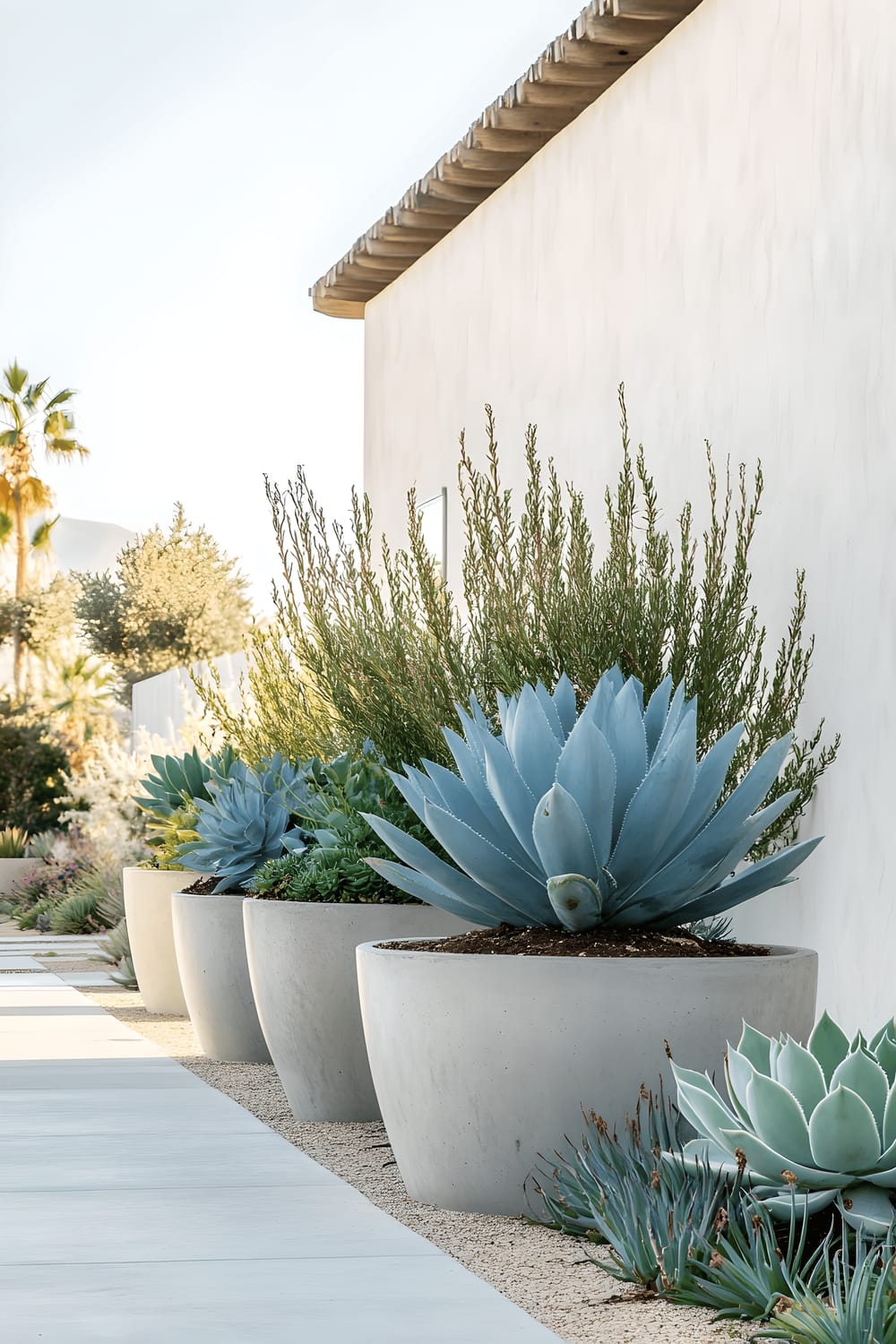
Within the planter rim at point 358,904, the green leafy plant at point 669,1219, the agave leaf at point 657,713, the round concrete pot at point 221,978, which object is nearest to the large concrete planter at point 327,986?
the planter rim at point 358,904

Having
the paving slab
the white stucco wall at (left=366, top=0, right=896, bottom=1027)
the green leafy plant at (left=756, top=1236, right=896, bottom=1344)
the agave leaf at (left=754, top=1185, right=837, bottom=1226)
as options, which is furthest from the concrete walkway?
the white stucco wall at (left=366, top=0, right=896, bottom=1027)

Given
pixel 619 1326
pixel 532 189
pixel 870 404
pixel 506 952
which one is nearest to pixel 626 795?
pixel 506 952

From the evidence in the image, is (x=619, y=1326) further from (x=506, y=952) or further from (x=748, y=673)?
(x=748, y=673)

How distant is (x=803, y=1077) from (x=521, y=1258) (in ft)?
3.13

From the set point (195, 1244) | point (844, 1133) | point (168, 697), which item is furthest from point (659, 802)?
point (168, 697)

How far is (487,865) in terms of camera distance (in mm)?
5715

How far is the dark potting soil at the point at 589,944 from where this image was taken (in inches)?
219

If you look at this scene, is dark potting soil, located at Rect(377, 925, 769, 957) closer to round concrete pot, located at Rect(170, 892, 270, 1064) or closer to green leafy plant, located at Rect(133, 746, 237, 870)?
round concrete pot, located at Rect(170, 892, 270, 1064)

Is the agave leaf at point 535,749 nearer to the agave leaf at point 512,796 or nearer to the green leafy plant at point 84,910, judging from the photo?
the agave leaf at point 512,796

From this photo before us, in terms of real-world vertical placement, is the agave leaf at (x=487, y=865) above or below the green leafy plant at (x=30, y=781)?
below

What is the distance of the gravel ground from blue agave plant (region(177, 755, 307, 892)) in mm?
1571

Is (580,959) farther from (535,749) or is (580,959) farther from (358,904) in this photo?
(358,904)

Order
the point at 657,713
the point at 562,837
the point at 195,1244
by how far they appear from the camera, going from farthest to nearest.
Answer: the point at 657,713, the point at 562,837, the point at 195,1244

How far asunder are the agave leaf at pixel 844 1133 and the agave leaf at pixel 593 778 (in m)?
1.35
